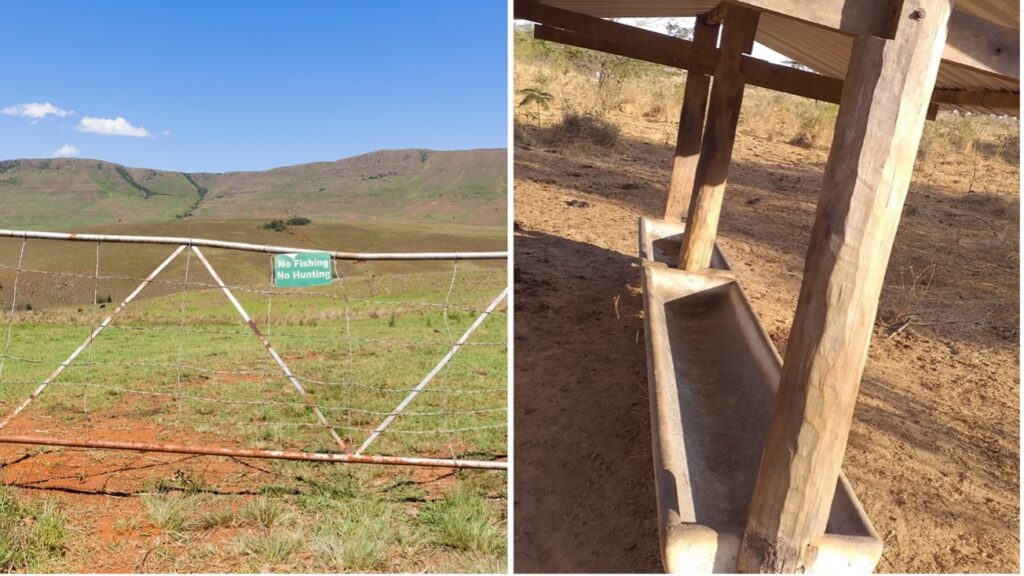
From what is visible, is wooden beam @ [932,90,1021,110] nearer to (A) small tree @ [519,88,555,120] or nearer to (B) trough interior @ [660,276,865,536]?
(B) trough interior @ [660,276,865,536]

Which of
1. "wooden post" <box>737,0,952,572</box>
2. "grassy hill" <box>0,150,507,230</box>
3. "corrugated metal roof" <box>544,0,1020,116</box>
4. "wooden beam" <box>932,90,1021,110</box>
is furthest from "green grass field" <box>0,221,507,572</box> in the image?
"grassy hill" <box>0,150,507,230</box>

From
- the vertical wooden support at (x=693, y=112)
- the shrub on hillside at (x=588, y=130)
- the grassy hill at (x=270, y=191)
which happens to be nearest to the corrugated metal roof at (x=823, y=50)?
the vertical wooden support at (x=693, y=112)

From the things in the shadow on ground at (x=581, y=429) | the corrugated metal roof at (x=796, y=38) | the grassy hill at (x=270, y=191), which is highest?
the corrugated metal roof at (x=796, y=38)

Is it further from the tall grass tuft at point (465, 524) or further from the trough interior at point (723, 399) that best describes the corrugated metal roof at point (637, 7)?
the tall grass tuft at point (465, 524)

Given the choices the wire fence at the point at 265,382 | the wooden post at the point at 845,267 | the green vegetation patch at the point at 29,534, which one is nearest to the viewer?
the wooden post at the point at 845,267

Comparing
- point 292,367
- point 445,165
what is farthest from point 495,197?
point 292,367

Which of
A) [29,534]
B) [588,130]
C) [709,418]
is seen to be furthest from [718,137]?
[588,130]

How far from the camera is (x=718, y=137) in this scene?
5684mm

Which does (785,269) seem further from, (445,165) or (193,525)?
(445,165)

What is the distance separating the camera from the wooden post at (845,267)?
207 centimetres

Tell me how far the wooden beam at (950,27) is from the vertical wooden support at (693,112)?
4088mm

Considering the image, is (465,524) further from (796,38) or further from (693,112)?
(796,38)

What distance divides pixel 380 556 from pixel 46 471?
7.95 ft

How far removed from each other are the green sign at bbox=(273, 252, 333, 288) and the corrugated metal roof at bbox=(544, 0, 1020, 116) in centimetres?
290
